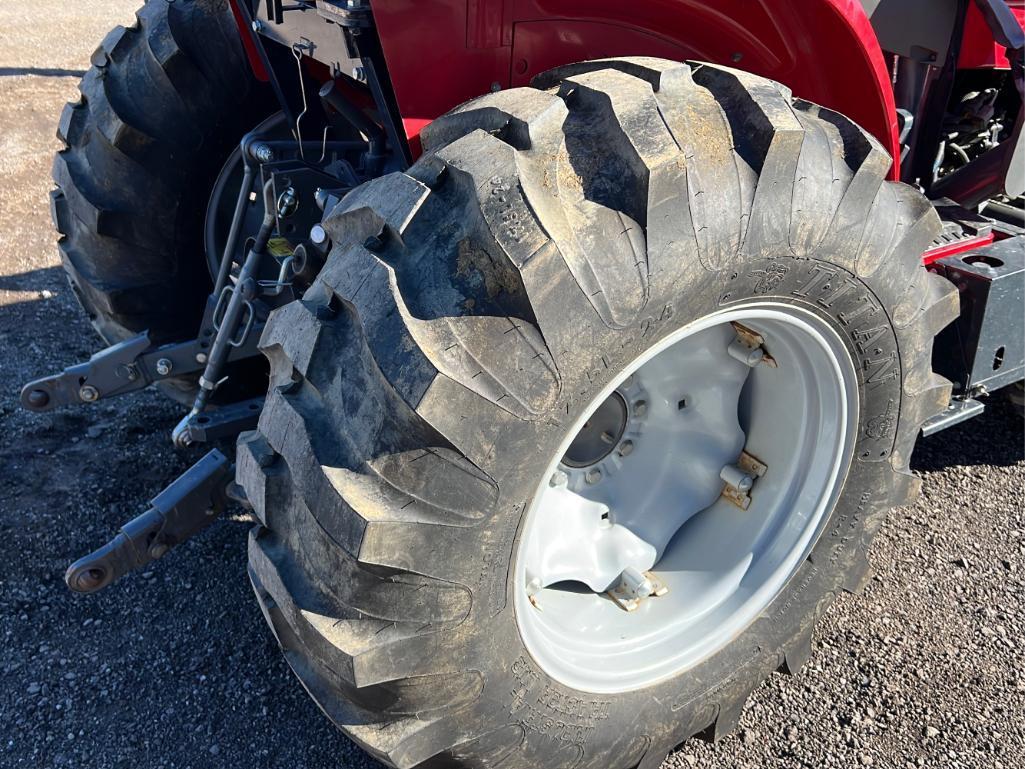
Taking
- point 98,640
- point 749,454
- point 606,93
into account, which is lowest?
point 98,640

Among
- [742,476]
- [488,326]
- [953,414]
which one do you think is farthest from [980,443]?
[488,326]

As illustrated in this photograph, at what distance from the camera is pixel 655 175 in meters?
1.60

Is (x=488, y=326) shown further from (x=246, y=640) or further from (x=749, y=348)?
(x=246, y=640)

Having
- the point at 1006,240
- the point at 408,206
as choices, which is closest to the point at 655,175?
the point at 408,206

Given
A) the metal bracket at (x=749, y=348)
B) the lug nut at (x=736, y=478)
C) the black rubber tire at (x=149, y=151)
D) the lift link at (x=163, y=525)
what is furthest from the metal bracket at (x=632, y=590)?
the black rubber tire at (x=149, y=151)

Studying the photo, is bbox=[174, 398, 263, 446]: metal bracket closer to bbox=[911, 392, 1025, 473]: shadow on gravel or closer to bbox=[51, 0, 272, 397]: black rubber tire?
bbox=[51, 0, 272, 397]: black rubber tire

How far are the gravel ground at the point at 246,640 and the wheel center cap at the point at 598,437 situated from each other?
0.78 meters

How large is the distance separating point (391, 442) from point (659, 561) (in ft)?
3.60

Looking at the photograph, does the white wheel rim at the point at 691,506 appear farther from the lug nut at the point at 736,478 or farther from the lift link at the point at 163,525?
the lift link at the point at 163,525

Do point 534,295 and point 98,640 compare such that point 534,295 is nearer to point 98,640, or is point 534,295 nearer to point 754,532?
point 754,532

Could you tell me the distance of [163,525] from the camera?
2.26m

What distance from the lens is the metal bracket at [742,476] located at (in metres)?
2.34

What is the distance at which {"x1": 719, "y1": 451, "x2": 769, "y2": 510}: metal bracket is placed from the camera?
2344 mm

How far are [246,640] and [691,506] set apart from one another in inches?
50.2
